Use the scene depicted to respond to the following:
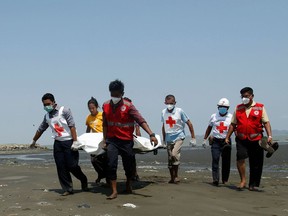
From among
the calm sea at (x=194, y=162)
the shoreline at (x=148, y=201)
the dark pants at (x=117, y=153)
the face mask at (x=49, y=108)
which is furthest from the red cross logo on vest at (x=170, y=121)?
the calm sea at (x=194, y=162)

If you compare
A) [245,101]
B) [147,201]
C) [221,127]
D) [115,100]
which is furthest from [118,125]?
[221,127]

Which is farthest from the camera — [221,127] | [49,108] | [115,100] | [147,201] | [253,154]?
[221,127]

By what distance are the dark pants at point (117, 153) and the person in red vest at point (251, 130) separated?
95.7 inches

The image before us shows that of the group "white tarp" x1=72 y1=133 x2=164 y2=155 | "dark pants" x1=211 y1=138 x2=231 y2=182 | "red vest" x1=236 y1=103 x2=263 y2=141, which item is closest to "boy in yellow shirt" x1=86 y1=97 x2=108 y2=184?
"white tarp" x1=72 y1=133 x2=164 y2=155

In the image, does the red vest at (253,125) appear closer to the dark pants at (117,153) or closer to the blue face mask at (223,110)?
the blue face mask at (223,110)

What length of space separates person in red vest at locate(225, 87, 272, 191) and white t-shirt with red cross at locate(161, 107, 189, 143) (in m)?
1.41

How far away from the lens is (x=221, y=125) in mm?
9555

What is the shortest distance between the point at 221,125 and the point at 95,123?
287 cm

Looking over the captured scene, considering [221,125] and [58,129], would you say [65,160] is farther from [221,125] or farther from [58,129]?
[221,125]

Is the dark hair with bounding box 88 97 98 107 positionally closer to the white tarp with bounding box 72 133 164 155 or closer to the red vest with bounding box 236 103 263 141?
the white tarp with bounding box 72 133 164 155

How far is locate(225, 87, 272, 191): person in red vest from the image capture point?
838 centimetres

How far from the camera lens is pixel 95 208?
6.28 metres

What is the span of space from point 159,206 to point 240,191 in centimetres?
252

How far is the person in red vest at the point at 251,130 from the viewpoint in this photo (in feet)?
27.5
